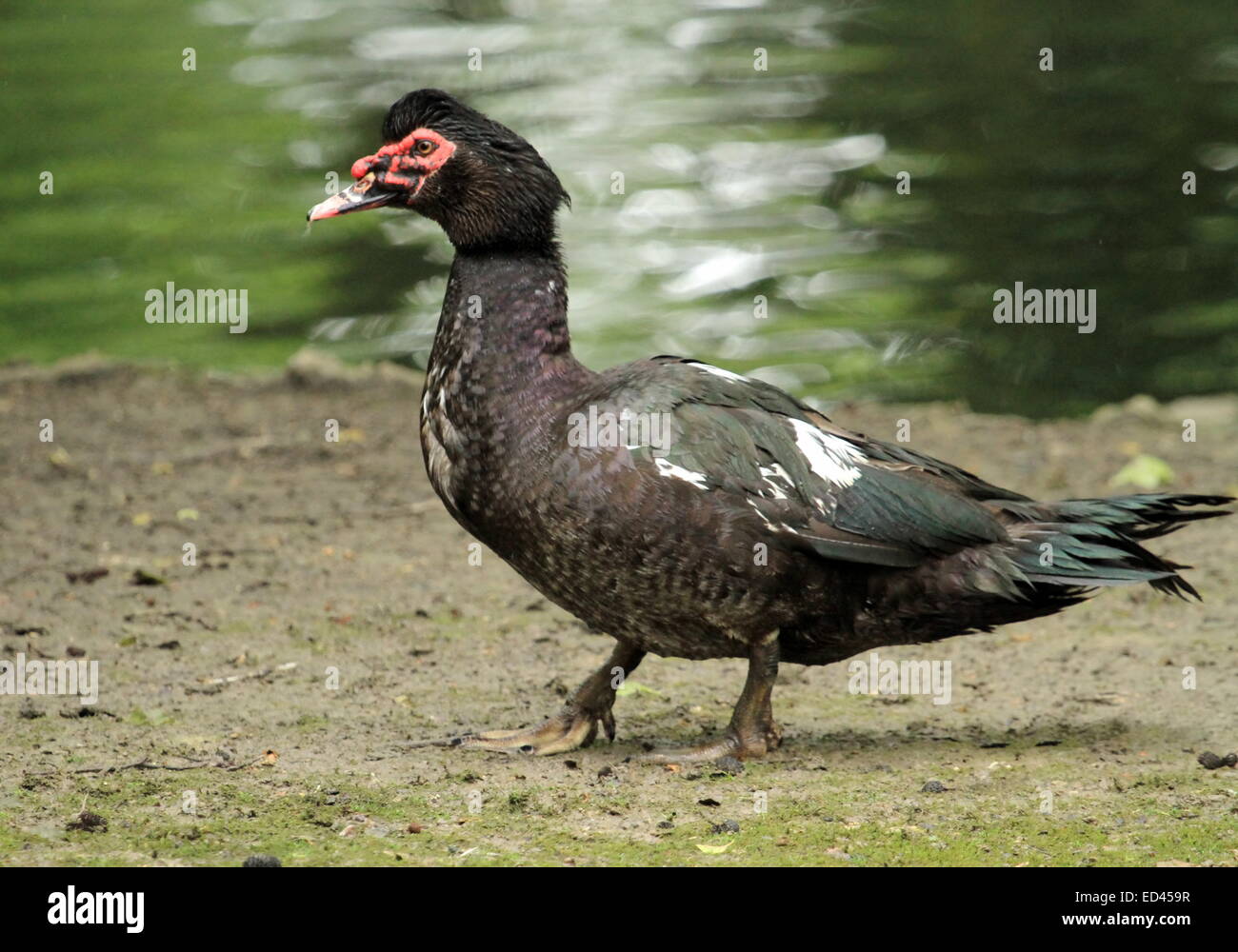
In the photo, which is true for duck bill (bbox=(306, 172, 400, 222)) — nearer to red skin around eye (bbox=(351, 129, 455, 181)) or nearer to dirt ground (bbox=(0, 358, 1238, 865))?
red skin around eye (bbox=(351, 129, 455, 181))

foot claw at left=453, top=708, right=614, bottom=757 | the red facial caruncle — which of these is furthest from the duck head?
foot claw at left=453, top=708, right=614, bottom=757

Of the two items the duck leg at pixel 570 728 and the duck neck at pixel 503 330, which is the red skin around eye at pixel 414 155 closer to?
the duck neck at pixel 503 330

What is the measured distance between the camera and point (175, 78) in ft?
51.0

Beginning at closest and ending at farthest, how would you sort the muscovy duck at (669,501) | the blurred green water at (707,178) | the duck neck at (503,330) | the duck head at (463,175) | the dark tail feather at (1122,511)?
the muscovy duck at (669,501) < the duck neck at (503,330) < the duck head at (463,175) < the dark tail feather at (1122,511) < the blurred green water at (707,178)

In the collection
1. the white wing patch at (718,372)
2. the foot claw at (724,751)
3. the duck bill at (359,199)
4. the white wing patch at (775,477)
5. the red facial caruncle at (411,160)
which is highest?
the red facial caruncle at (411,160)

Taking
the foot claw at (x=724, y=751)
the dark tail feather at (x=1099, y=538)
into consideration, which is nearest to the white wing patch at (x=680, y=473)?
the foot claw at (x=724, y=751)

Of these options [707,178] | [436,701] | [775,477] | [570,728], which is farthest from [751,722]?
[707,178]

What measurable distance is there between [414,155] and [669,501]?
153 cm

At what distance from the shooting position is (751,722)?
18.7 feet

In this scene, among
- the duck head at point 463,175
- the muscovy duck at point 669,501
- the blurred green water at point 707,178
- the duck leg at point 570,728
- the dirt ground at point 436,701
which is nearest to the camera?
the dirt ground at point 436,701

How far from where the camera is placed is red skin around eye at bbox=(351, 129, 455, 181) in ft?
18.8

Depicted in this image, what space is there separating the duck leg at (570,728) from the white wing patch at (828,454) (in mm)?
938

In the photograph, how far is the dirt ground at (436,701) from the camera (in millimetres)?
4859

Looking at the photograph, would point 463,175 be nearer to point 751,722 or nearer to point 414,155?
point 414,155
